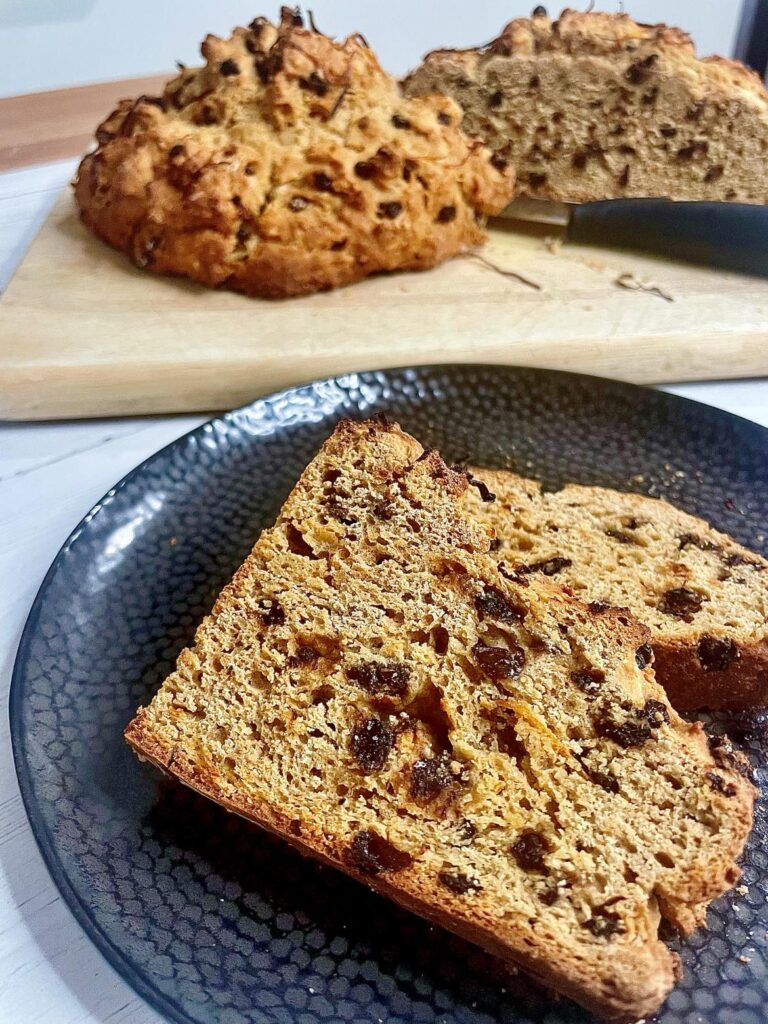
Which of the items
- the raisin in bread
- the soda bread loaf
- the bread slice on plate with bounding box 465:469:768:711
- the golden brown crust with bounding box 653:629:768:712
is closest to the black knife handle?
the raisin in bread

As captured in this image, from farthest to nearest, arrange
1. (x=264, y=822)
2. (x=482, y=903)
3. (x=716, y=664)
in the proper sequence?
(x=716, y=664) → (x=264, y=822) → (x=482, y=903)

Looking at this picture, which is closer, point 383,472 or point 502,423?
point 383,472

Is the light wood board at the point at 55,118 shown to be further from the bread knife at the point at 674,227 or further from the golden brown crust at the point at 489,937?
the golden brown crust at the point at 489,937

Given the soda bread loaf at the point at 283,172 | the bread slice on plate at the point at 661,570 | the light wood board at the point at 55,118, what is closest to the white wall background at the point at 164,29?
the light wood board at the point at 55,118

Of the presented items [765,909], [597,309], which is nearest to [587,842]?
[765,909]

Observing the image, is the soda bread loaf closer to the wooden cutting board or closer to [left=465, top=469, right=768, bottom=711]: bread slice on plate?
the wooden cutting board

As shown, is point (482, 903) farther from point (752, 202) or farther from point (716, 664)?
point (752, 202)
